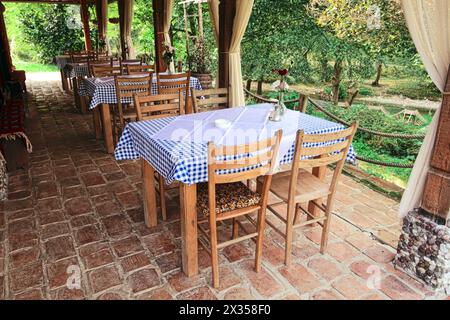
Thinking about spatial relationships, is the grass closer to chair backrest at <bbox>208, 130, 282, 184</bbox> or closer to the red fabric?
the red fabric

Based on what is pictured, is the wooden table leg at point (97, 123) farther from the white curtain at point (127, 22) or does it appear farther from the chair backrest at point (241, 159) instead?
the white curtain at point (127, 22)

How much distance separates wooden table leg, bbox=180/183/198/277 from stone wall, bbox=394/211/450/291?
1.43 metres

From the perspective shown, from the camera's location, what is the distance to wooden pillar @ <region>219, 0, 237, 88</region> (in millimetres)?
4391

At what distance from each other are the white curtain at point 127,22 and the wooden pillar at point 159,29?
1.85 metres

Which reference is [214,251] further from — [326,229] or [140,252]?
[326,229]

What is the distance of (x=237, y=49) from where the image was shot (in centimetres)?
454

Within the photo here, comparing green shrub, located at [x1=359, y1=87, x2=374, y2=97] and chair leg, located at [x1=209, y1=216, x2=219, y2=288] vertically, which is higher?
green shrub, located at [x1=359, y1=87, x2=374, y2=97]

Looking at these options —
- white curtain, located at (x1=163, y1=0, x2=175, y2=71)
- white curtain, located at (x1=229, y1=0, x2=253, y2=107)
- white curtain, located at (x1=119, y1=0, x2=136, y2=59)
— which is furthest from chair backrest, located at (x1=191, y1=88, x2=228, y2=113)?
white curtain, located at (x1=119, y1=0, x2=136, y2=59)

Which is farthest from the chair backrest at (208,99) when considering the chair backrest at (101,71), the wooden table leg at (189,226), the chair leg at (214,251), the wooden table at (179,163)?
the chair backrest at (101,71)

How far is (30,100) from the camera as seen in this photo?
26.1 feet

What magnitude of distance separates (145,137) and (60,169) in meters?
2.20

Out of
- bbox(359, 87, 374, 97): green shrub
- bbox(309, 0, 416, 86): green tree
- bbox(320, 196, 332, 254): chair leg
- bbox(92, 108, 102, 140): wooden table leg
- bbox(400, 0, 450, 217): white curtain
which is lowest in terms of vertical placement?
bbox(320, 196, 332, 254): chair leg

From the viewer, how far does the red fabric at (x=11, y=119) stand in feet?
12.6

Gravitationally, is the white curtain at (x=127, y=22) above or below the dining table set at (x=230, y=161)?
above
